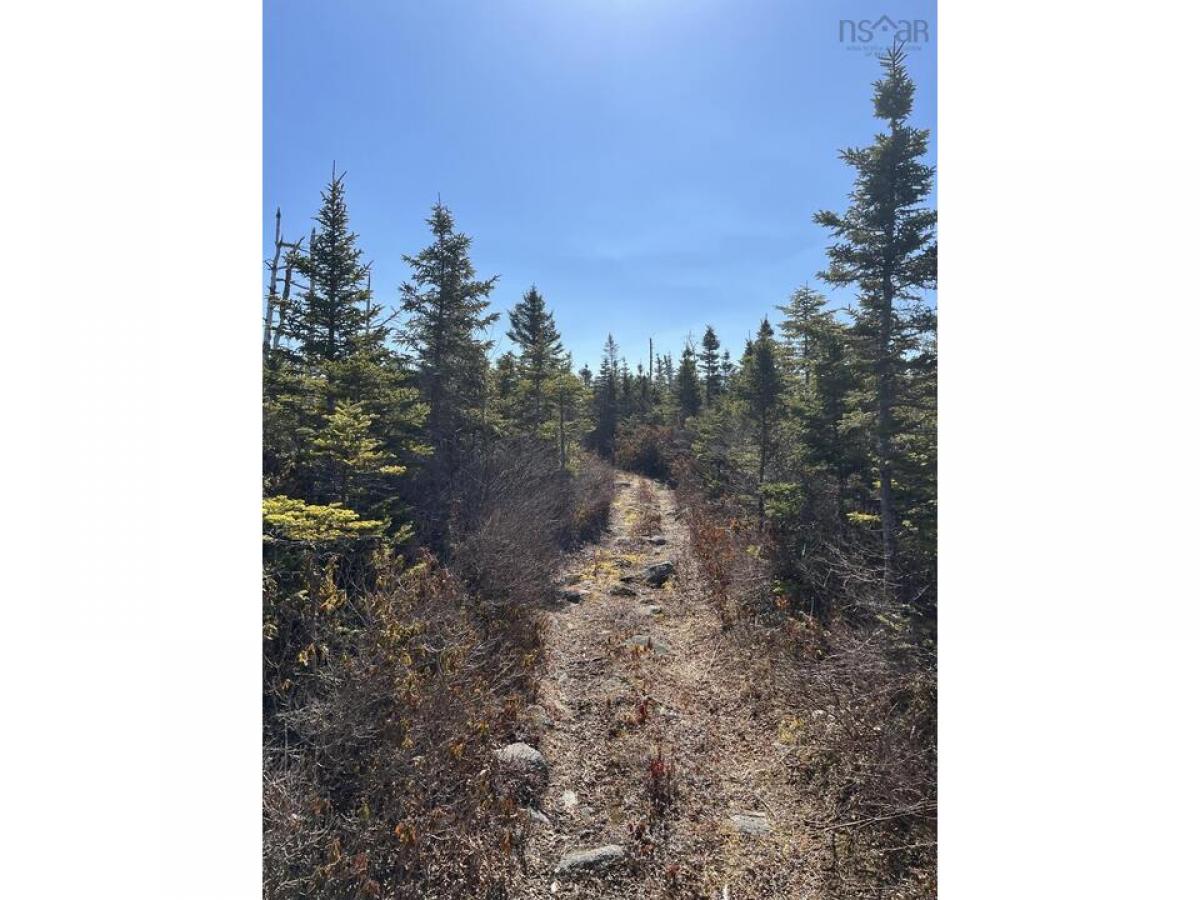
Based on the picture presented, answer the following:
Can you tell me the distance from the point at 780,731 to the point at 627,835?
280 cm

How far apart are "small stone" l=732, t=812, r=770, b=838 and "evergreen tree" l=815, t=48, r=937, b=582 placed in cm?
396

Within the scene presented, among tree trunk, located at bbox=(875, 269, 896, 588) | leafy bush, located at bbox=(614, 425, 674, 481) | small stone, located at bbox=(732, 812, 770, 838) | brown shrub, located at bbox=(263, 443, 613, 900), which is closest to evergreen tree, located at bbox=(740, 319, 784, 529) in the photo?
tree trunk, located at bbox=(875, 269, 896, 588)

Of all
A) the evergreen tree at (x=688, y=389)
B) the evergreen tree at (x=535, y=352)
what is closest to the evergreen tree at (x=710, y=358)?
the evergreen tree at (x=688, y=389)

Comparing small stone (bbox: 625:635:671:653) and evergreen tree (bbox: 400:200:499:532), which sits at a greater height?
evergreen tree (bbox: 400:200:499:532)

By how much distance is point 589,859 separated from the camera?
470 cm

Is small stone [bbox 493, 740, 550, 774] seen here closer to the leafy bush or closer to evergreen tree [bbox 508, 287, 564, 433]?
evergreen tree [bbox 508, 287, 564, 433]

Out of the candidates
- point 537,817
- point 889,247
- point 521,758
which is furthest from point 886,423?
point 537,817

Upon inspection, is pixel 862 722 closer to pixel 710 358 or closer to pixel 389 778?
pixel 389 778

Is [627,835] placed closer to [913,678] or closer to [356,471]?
[913,678]

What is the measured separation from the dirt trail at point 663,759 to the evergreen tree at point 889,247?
11.4ft

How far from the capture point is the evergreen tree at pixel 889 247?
7227 mm

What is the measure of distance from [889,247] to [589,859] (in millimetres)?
9242

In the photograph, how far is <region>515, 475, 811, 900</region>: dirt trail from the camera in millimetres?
4590
